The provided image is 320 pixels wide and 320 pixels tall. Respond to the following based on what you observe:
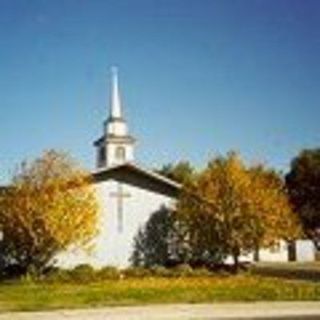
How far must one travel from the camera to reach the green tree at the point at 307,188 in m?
73.4

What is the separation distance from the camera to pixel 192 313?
23328 mm

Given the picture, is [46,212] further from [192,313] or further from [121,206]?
[192,313]

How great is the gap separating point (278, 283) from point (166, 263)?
9.97 m

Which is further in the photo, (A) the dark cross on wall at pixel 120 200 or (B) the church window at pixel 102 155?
(B) the church window at pixel 102 155

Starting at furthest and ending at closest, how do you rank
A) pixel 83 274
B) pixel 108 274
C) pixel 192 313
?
1. pixel 108 274
2. pixel 83 274
3. pixel 192 313

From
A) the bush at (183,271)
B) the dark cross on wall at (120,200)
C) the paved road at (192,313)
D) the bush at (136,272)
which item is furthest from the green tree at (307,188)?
the paved road at (192,313)

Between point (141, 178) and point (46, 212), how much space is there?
7.41 m

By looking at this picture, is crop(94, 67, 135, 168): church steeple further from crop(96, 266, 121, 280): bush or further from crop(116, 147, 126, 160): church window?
crop(96, 266, 121, 280): bush

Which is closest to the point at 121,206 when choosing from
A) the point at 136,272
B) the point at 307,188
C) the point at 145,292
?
the point at 136,272

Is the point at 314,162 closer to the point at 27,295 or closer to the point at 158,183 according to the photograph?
the point at 158,183

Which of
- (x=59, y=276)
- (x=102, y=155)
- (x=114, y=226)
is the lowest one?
(x=59, y=276)

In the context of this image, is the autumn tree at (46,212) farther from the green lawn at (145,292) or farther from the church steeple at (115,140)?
the church steeple at (115,140)

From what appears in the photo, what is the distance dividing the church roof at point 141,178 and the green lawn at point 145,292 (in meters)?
8.57

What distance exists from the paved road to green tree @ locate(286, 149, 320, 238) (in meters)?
49.2
